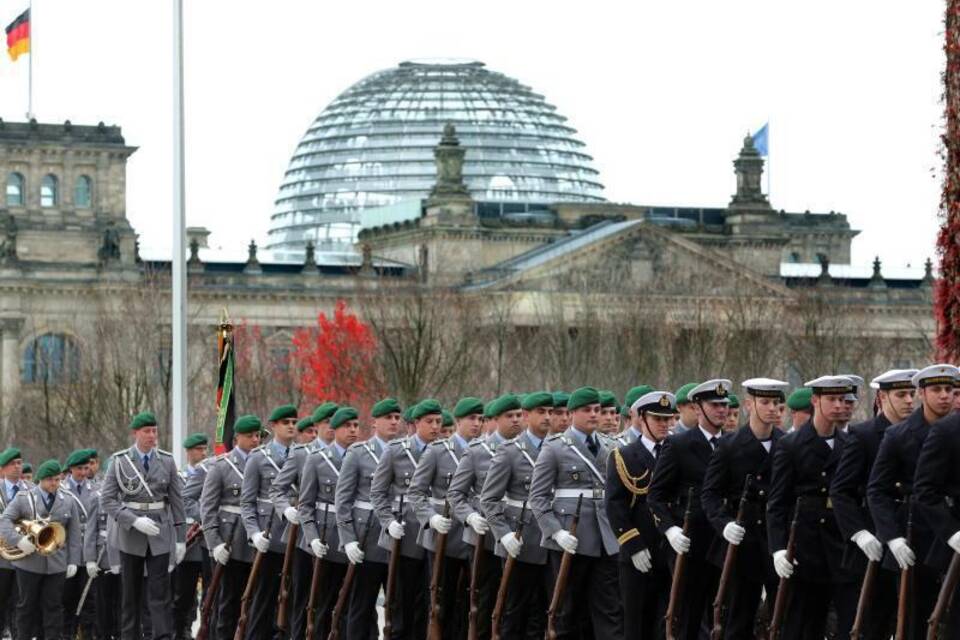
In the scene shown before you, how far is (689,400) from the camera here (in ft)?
72.2

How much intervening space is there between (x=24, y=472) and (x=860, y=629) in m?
16.2

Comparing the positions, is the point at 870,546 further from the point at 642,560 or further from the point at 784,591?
the point at 642,560

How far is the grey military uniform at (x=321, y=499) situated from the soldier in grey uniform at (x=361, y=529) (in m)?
0.32

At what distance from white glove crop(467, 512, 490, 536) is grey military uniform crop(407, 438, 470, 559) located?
2.45ft

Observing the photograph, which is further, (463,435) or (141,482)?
(141,482)

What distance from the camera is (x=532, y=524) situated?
23094 mm

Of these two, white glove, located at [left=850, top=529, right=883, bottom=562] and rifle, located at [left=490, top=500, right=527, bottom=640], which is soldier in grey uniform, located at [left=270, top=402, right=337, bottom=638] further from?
white glove, located at [left=850, top=529, right=883, bottom=562]

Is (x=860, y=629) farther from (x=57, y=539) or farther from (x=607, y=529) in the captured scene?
(x=57, y=539)

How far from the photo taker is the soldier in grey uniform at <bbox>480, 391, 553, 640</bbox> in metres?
23.0

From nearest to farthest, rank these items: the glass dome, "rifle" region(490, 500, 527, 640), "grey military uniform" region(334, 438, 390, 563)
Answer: "rifle" region(490, 500, 527, 640) → "grey military uniform" region(334, 438, 390, 563) → the glass dome

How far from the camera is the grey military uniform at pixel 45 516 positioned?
98.6 feet

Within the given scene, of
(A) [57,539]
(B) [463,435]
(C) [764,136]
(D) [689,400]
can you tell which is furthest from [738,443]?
(C) [764,136]

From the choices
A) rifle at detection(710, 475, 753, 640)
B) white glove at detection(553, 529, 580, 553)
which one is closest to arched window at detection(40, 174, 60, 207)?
white glove at detection(553, 529, 580, 553)

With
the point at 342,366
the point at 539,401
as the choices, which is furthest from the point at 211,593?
the point at 342,366
